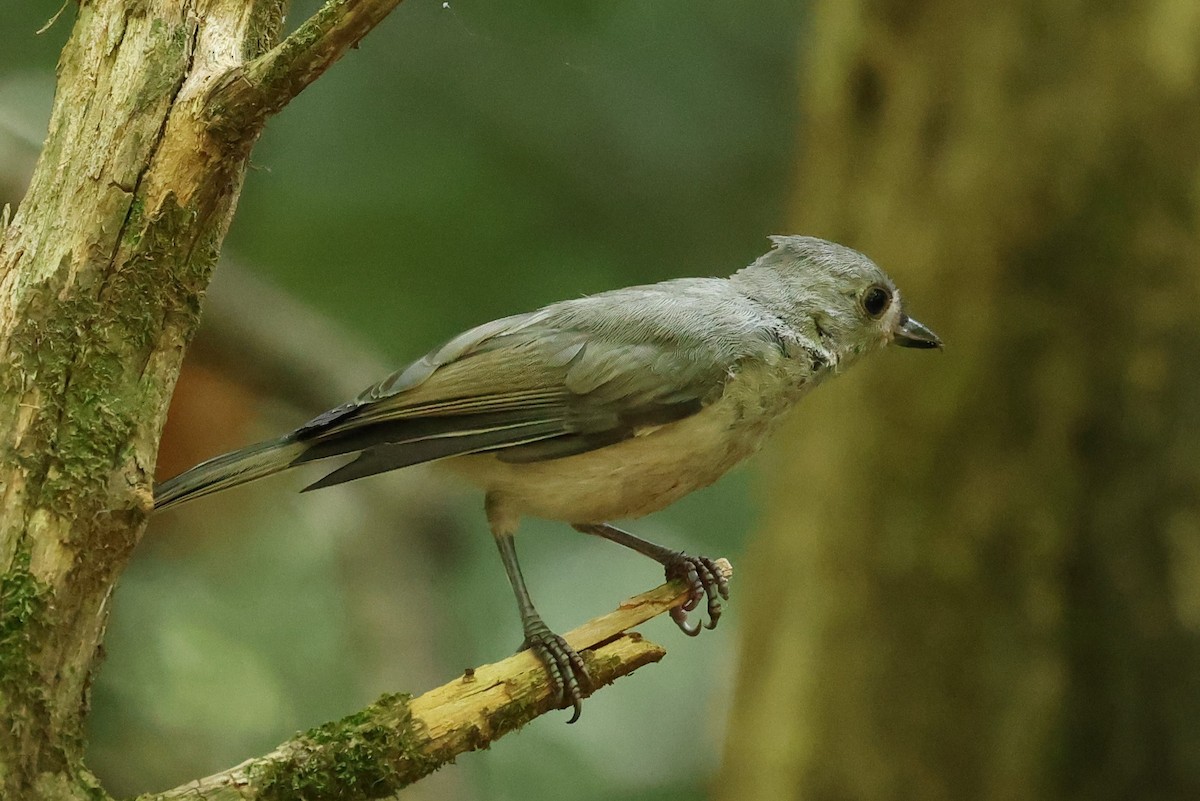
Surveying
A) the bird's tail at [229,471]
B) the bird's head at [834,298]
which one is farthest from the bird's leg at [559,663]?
the bird's head at [834,298]

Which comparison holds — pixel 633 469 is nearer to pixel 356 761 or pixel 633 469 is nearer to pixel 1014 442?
pixel 356 761

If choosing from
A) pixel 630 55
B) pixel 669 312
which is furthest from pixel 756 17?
pixel 669 312

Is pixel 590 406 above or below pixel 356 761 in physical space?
above

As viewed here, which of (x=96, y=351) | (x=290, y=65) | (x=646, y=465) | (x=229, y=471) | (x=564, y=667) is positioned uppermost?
(x=290, y=65)

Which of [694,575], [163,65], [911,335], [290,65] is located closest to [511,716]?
[694,575]

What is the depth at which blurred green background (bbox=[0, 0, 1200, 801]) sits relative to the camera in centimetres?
428

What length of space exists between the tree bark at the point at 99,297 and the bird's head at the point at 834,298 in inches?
53.9

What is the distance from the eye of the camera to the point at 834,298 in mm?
3193

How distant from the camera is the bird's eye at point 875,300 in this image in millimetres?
3209

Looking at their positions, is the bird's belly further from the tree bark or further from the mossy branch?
the tree bark

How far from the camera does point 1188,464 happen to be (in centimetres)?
423

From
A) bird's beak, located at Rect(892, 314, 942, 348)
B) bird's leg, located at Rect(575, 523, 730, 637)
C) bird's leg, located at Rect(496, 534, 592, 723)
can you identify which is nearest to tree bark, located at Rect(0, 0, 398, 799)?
bird's leg, located at Rect(496, 534, 592, 723)

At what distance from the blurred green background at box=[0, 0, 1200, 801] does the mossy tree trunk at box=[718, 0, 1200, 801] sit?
0.4 inches

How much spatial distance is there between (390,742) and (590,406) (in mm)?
970
